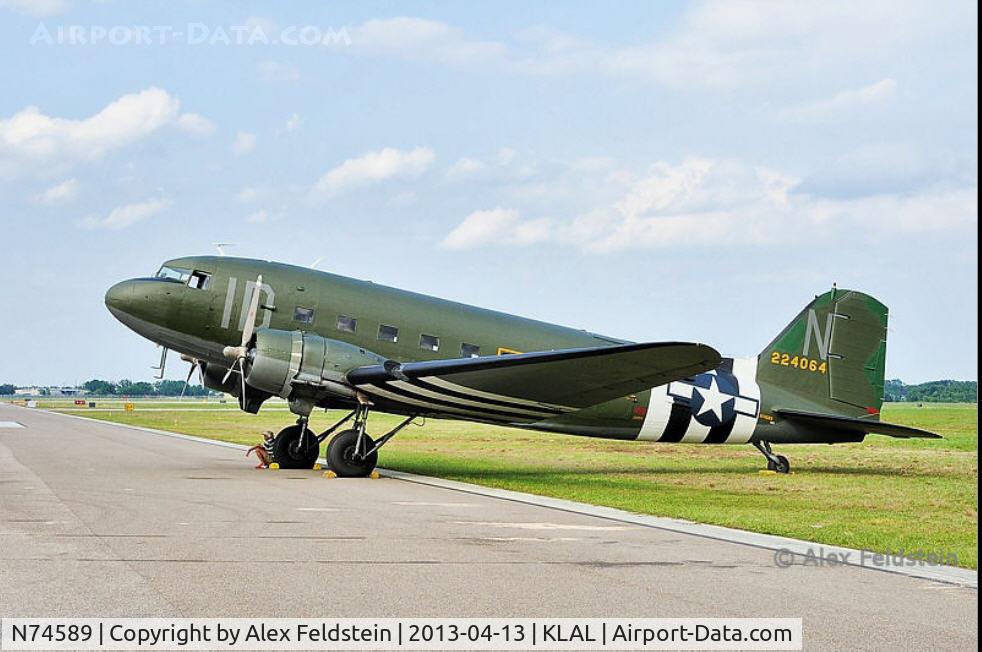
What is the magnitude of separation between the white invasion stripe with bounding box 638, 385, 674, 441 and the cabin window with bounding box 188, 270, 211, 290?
33.1ft

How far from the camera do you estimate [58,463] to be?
2452cm

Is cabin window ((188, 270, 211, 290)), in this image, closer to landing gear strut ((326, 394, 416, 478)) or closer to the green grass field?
landing gear strut ((326, 394, 416, 478))

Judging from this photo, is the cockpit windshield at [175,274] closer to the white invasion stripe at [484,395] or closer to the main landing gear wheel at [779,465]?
the white invasion stripe at [484,395]

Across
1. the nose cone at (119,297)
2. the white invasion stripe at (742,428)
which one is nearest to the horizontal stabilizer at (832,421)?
the white invasion stripe at (742,428)

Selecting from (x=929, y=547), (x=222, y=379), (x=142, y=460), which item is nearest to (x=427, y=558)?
(x=929, y=547)

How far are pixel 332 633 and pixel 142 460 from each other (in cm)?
2068

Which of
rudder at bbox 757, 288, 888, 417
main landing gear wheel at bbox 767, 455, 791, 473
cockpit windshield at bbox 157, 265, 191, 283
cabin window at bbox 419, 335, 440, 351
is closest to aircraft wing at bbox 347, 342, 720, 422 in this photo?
cabin window at bbox 419, 335, 440, 351

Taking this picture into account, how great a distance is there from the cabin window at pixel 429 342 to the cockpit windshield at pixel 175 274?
5.00 meters

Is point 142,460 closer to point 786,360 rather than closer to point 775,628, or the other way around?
point 786,360

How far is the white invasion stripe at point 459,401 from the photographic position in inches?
827

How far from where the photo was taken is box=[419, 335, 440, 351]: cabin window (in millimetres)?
22953

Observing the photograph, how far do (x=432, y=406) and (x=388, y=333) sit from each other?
1.93 metres

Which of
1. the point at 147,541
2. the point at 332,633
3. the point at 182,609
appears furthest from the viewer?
the point at 147,541

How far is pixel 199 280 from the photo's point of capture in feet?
72.9
